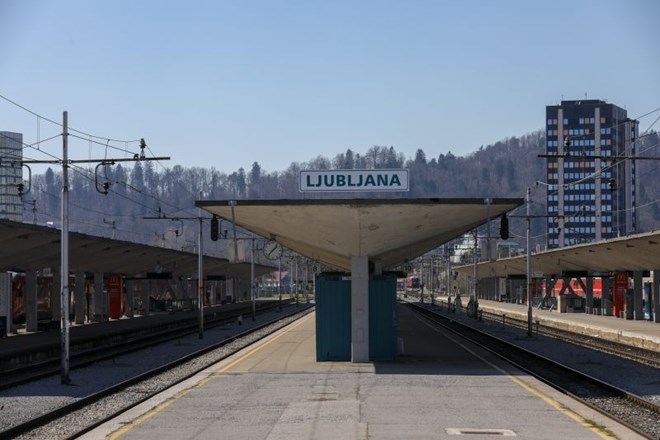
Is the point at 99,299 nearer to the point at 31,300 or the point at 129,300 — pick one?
the point at 129,300

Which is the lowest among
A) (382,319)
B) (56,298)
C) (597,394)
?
(597,394)

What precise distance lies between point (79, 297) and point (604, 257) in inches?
1370

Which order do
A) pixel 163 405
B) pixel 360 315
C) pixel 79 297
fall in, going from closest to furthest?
1. pixel 163 405
2. pixel 360 315
3. pixel 79 297

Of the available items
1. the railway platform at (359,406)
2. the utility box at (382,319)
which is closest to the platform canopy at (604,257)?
the utility box at (382,319)

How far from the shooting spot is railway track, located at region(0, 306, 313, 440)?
56.8 ft

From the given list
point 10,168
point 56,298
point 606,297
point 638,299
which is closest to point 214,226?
point 10,168

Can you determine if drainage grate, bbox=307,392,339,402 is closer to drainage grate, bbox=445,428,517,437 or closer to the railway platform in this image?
the railway platform

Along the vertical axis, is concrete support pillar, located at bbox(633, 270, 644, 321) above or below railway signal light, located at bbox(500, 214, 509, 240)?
below

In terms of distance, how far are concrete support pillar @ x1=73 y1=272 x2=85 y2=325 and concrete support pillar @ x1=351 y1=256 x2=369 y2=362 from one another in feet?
114

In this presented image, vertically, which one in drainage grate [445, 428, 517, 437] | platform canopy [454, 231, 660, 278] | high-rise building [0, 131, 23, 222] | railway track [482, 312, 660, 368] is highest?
high-rise building [0, 131, 23, 222]

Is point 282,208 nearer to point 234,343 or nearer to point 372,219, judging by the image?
point 372,219

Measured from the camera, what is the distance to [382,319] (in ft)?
101

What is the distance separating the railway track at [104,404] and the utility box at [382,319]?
18.9ft

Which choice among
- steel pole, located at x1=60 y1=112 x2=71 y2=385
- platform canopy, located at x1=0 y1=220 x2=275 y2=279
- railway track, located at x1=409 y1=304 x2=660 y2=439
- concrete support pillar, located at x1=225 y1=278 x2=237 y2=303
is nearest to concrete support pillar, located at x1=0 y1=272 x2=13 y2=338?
platform canopy, located at x1=0 y1=220 x2=275 y2=279
